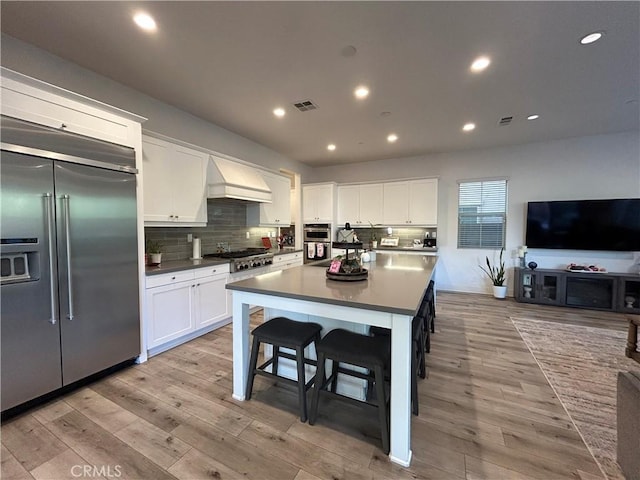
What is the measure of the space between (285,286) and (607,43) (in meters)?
3.28

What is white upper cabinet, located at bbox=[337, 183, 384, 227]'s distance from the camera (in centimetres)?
587

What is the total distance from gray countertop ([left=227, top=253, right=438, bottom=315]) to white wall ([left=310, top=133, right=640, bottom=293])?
351 centimetres

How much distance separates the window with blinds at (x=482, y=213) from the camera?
523 cm

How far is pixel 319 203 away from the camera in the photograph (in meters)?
6.15

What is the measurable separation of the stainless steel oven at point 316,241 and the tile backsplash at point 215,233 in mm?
1100

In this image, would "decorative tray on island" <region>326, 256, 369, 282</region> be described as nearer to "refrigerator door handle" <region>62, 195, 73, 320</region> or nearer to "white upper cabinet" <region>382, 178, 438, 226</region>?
"refrigerator door handle" <region>62, 195, 73, 320</region>

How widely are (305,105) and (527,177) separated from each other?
438 centimetres

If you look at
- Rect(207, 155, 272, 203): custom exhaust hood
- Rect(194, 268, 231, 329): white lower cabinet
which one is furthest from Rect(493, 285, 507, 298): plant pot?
Rect(194, 268, 231, 329): white lower cabinet

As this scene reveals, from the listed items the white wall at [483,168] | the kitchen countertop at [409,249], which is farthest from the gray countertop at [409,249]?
the white wall at [483,168]

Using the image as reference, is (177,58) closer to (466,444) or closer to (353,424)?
(353,424)

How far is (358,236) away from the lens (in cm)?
642

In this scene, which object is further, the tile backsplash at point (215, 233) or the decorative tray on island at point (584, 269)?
the decorative tray on island at point (584, 269)

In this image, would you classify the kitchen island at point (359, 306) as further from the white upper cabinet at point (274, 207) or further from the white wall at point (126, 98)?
the white wall at point (126, 98)

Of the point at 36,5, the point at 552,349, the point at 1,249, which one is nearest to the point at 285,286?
the point at 1,249
